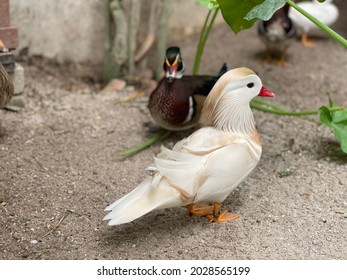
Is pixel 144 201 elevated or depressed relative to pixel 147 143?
elevated

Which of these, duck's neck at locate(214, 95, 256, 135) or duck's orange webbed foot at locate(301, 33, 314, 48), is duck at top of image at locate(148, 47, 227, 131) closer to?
duck's neck at locate(214, 95, 256, 135)

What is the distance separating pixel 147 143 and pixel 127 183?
0.37 meters

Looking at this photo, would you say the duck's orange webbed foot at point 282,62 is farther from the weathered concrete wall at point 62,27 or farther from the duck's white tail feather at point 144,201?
the duck's white tail feather at point 144,201

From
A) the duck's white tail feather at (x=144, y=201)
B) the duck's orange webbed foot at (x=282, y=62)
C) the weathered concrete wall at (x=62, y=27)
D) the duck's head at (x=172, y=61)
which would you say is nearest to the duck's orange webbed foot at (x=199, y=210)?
the duck's white tail feather at (x=144, y=201)

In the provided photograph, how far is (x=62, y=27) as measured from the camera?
12.2 ft

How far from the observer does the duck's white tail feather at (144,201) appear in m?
2.09

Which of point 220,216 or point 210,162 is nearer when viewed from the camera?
point 210,162

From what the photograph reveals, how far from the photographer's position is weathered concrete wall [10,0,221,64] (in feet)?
11.6

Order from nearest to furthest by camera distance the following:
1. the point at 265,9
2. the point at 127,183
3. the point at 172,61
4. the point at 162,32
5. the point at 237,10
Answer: the point at 265,9
the point at 237,10
the point at 127,183
the point at 172,61
the point at 162,32

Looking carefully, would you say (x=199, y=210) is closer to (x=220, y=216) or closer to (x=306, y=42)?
(x=220, y=216)

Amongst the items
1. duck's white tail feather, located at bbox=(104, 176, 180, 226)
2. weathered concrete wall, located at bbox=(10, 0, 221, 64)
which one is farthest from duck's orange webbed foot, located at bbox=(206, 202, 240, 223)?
weathered concrete wall, located at bbox=(10, 0, 221, 64)

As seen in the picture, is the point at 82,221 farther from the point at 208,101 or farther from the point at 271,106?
the point at 271,106

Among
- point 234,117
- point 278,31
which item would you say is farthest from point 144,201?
point 278,31

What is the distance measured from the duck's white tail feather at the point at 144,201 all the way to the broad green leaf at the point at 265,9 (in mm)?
767
